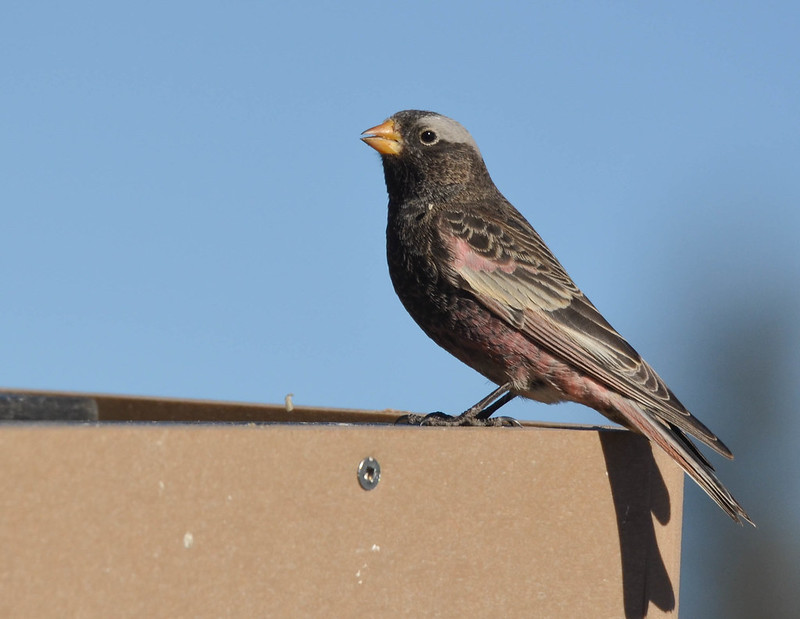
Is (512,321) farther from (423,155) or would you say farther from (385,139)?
(385,139)

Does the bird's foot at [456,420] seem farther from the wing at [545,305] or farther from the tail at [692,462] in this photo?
the tail at [692,462]

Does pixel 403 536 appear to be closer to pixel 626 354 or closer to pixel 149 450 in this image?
pixel 149 450

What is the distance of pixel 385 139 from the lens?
6121 millimetres

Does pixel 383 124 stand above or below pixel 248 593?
above

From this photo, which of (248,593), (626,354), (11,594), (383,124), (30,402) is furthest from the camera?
(383,124)

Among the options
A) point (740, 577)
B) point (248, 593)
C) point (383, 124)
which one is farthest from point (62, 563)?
point (740, 577)

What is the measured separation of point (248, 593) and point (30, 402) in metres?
1.10

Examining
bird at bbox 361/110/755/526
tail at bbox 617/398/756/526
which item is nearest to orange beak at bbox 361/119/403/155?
bird at bbox 361/110/755/526

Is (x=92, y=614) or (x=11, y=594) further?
(x=92, y=614)

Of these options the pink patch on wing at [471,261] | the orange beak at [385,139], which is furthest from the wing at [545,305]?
the orange beak at [385,139]

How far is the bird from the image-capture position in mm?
4945

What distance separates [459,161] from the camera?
619cm

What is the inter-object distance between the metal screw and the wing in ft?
6.13

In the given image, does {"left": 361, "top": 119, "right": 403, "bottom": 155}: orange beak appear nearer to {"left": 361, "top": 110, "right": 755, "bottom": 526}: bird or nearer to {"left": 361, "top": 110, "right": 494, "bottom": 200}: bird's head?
{"left": 361, "top": 110, "right": 494, "bottom": 200}: bird's head
